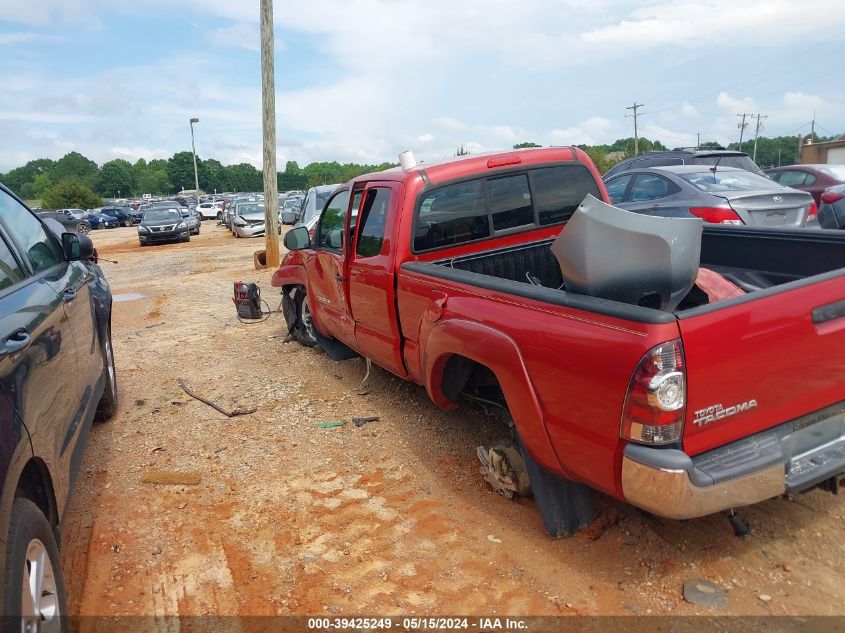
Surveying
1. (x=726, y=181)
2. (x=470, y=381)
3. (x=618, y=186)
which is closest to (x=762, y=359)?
(x=470, y=381)

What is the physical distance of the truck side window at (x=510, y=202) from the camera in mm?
4598

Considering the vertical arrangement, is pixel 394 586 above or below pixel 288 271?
below

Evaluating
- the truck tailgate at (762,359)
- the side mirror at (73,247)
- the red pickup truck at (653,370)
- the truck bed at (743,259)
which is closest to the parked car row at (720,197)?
the truck bed at (743,259)

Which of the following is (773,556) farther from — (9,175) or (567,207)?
(9,175)

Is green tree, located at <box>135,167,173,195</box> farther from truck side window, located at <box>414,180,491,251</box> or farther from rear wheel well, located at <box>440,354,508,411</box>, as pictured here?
rear wheel well, located at <box>440,354,508,411</box>

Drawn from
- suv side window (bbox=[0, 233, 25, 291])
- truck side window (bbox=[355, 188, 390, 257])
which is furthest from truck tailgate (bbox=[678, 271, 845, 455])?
suv side window (bbox=[0, 233, 25, 291])

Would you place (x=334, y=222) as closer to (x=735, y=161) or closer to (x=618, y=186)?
(x=618, y=186)

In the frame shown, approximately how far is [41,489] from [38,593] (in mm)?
519

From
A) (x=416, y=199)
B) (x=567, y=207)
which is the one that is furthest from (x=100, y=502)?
(x=567, y=207)

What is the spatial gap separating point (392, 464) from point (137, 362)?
4.10 m

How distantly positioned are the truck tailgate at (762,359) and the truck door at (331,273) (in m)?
3.16

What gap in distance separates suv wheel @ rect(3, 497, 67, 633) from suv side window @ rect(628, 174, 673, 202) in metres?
7.94

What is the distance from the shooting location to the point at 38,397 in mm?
2551

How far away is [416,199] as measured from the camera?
4355 mm
